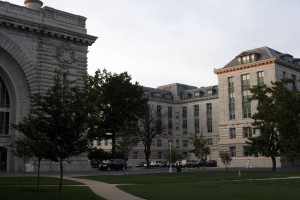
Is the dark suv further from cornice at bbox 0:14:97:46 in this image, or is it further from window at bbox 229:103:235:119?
window at bbox 229:103:235:119

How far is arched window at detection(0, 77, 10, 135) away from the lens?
50.9 m

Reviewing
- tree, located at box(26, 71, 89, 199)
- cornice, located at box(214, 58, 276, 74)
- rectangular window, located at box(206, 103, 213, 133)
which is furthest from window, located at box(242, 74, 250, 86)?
tree, located at box(26, 71, 89, 199)

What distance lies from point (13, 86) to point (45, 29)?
784cm

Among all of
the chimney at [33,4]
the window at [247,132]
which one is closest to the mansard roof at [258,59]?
the window at [247,132]

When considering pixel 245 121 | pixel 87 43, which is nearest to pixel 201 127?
pixel 245 121

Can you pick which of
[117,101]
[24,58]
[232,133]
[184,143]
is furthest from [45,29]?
[184,143]

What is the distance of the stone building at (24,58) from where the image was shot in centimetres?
4947

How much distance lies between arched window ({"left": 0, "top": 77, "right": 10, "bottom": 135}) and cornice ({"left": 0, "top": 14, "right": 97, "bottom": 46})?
7069 mm

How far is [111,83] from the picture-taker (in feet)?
232

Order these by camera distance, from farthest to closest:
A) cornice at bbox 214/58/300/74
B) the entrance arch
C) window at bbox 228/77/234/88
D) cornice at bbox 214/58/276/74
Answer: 1. window at bbox 228/77/234/88
2. cornice at bbox 214/58/276/74
3. cornice at bbox 214/58/300/74
4. the entrance arch

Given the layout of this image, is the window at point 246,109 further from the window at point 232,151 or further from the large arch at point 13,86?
the large arch at point 13,86

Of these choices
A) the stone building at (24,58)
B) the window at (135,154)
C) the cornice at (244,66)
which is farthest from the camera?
the window at (135,154)

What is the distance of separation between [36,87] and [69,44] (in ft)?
25.2

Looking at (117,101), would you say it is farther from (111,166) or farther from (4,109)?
(4,109)
